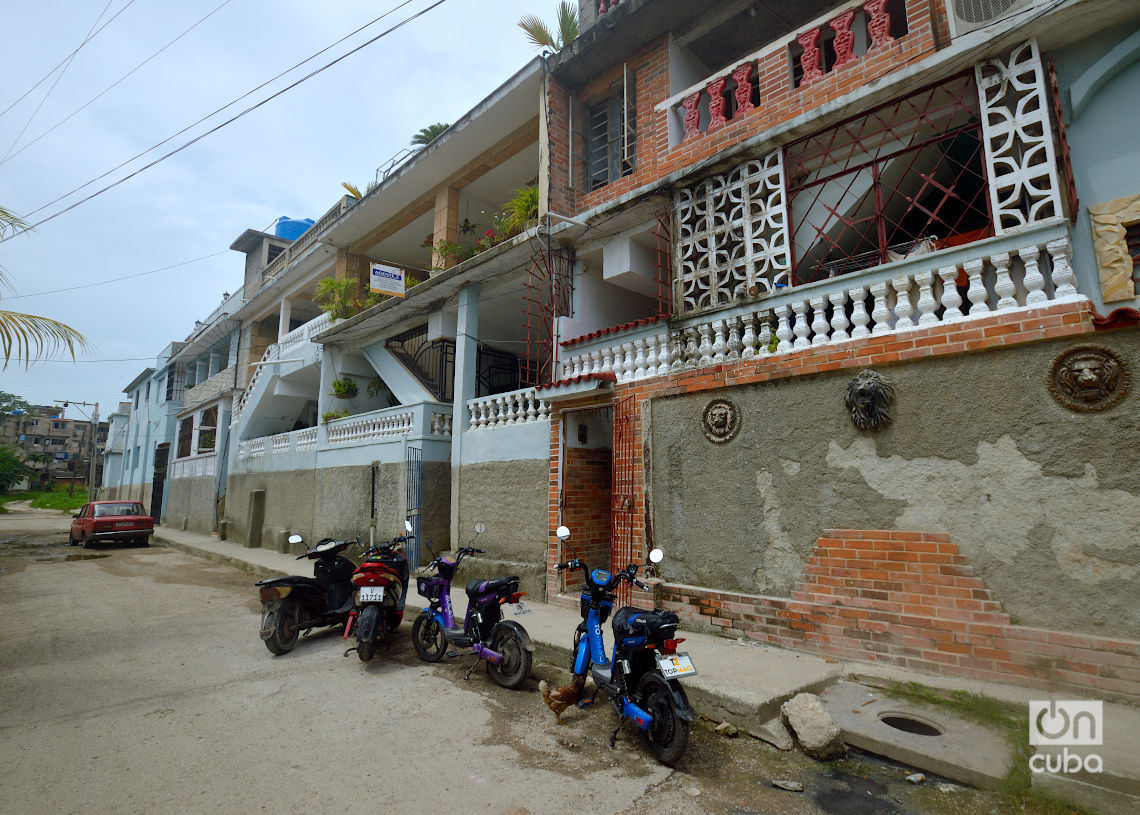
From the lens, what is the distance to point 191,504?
21.2m

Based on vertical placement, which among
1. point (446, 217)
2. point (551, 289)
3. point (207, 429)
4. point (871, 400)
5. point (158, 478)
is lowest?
point (158, 478)

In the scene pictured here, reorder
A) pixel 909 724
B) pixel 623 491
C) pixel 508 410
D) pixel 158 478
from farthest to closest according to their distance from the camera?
pixel 158 478 → pixel 508 410 → pixel 623 491 → pixel 909 724

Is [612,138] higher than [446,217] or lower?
lower

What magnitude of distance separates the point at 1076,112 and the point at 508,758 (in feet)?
21.1

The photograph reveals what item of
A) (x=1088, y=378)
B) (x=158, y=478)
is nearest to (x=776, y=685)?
(x=1088, y=378)

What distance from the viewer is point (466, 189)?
39.8 feet

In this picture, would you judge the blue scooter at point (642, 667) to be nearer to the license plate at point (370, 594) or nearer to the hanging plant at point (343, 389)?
the license plate at point (370, 594)

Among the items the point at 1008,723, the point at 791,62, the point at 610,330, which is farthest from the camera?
the point at 610,330

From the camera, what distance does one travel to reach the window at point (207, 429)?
22.4 meters

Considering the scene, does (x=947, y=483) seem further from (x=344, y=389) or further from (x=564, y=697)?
(x=344, y=389)

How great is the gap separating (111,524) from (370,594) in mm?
15885

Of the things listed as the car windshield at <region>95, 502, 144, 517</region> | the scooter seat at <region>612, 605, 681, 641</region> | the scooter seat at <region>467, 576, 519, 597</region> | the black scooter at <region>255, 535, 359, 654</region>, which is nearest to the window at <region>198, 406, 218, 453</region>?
the car windshield at <region>95, 502, 144, 517</region>

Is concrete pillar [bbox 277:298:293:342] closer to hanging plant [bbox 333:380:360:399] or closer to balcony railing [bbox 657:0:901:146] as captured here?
hanging plant [bbox 333:380:360:399]

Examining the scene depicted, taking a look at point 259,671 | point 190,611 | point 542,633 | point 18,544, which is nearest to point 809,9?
point 542,633
